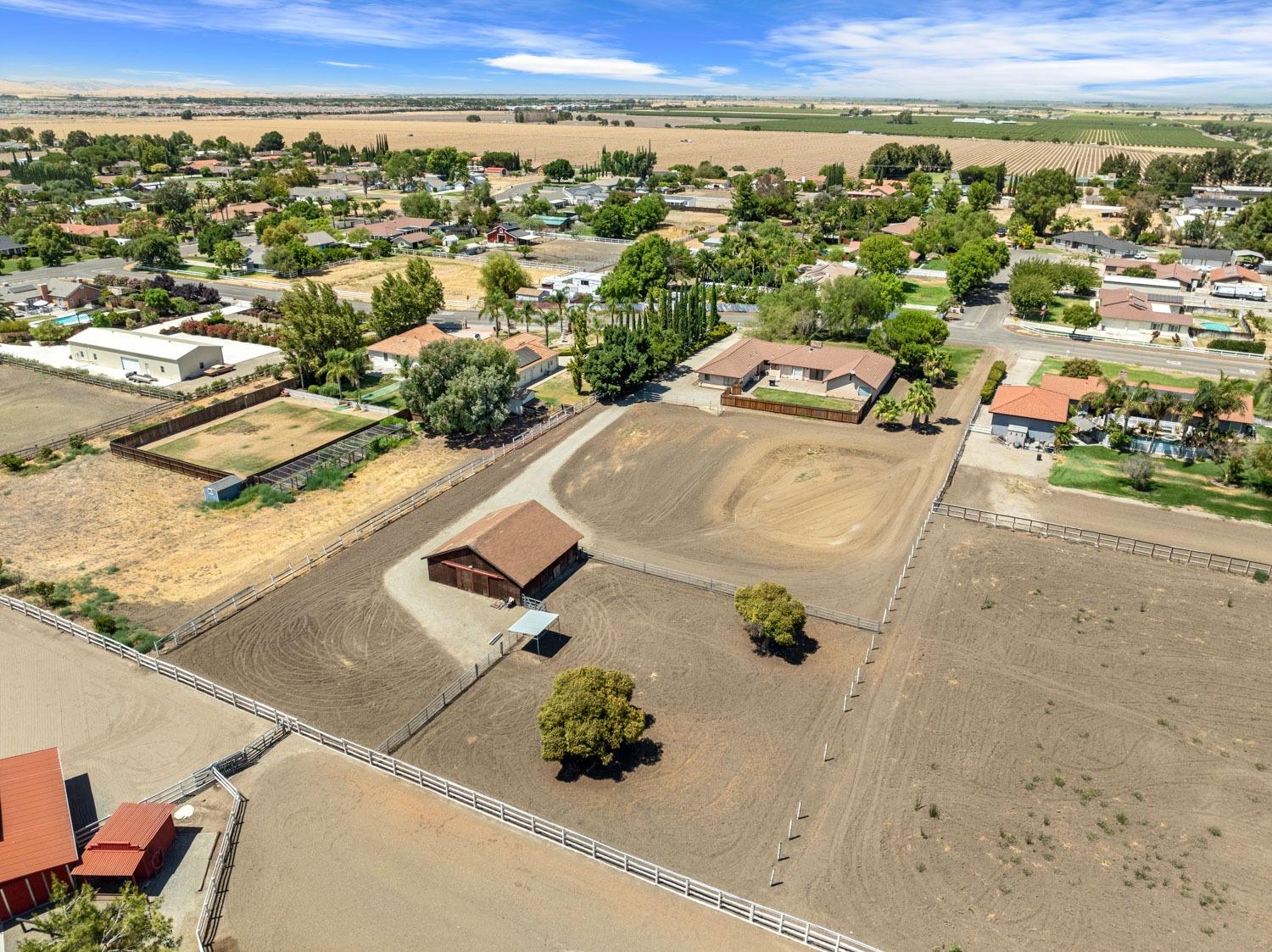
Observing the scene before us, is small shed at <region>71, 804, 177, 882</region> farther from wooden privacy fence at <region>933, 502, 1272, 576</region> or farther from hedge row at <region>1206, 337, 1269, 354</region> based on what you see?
hedge row at <region>1206, 337, 1269, 354</region>

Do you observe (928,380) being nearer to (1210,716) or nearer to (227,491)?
(1210,716)

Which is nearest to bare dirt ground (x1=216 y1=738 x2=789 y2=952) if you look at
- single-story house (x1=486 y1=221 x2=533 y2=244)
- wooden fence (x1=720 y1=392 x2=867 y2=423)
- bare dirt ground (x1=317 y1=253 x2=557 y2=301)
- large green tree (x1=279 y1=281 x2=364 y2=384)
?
wooden fence (x1=720 y1=392 x2=867 y2=423)

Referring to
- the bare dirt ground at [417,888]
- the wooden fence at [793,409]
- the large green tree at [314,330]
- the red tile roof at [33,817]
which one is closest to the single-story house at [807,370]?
the wooden fence at [793,409]

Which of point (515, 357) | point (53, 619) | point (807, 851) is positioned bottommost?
point (807, 851)

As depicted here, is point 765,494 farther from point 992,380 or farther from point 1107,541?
point 992,380

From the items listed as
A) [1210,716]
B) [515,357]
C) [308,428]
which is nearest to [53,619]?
[308,428]

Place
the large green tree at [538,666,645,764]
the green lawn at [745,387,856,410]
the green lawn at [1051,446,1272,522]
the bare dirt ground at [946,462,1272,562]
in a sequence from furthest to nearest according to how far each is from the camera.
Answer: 1. the green lawn at [745,387,856,410]
2. the green lawn at [1051,446,1272,522]
3. the bare dirt ground at [946,462,1272,562]
4. the large green tree at [538,666,645,764]

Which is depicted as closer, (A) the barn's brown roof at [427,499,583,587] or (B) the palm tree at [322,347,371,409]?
(A) the barn's brown roof at [427,499,583,587]
